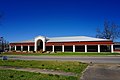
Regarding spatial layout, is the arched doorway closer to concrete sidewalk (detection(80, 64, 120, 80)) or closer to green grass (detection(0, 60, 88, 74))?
green grass (detection(0, 60, 88, 74))

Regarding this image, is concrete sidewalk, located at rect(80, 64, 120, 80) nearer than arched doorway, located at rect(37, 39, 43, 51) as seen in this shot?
Yes

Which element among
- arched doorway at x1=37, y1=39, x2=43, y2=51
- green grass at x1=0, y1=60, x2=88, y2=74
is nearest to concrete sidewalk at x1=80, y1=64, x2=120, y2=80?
green grass at x1=0, y1=60, x2=88, y2=74

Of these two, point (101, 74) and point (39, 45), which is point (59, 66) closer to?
point (101, 74)

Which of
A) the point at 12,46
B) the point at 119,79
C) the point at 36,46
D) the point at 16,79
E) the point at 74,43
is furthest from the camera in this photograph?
the point at 12,46

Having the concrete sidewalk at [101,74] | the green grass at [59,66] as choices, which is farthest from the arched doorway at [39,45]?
the concrete sidewalk at [101,74]

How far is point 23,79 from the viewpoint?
11234 mm

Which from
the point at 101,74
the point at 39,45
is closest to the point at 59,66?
the point at 101,74

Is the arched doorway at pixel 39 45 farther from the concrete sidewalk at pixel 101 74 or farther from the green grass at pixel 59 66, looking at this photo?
the concrete sidewalk at pixel 101 74

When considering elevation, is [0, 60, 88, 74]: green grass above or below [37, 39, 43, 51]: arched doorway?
below

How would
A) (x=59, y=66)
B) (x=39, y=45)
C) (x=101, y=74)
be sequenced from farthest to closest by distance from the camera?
(x=39, y=45) < (x=59, y=66) < (x=101, y=74)

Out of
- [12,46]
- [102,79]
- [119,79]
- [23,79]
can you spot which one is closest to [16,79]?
[23,79]

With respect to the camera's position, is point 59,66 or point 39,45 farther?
point 39,45

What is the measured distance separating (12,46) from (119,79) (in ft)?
227

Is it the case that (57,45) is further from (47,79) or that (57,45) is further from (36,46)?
(47,79)
